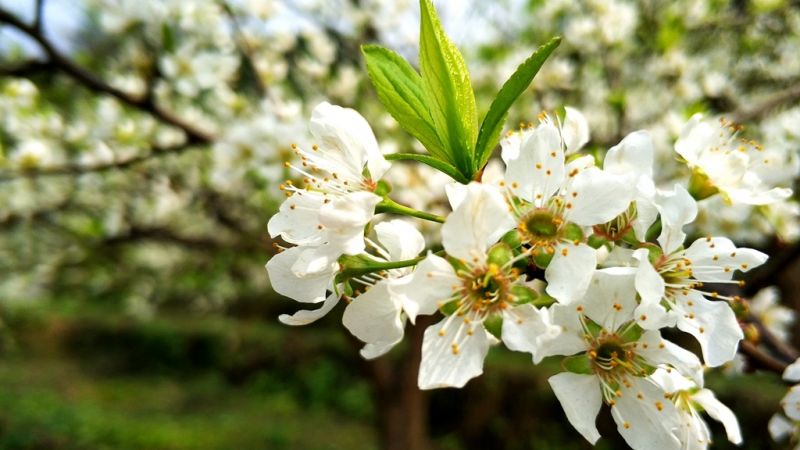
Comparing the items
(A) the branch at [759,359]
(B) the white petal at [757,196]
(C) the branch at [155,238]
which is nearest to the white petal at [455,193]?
(B) the white petal at [757,196]

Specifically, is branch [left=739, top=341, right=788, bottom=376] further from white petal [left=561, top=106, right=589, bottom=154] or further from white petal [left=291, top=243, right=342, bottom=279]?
white petal [left=291, top=243, right=342, bottom=279]

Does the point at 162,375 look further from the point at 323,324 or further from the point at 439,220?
the point at 439,220

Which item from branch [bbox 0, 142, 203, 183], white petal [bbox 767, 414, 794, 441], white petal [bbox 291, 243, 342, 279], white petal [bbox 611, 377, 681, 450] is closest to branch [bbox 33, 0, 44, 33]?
branch [bbox 0, 142, 203, 183]

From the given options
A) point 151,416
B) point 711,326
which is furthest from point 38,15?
point 151,416

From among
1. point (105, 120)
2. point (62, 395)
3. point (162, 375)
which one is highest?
point (105, 120)

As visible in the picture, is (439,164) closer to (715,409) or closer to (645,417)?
(645,417)

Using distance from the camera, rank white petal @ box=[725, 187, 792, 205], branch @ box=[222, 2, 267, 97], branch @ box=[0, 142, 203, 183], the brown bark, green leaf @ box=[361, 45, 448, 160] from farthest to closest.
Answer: the brown bark → branch @ box=[222, 2, 267, 97] → branch @ box=[0, 142, 203, 183] → white petal @ box=[725, 187, 792, 205] → green leaf @ box=[361, 45, 448, 160]

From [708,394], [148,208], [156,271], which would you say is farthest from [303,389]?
[708,394]
